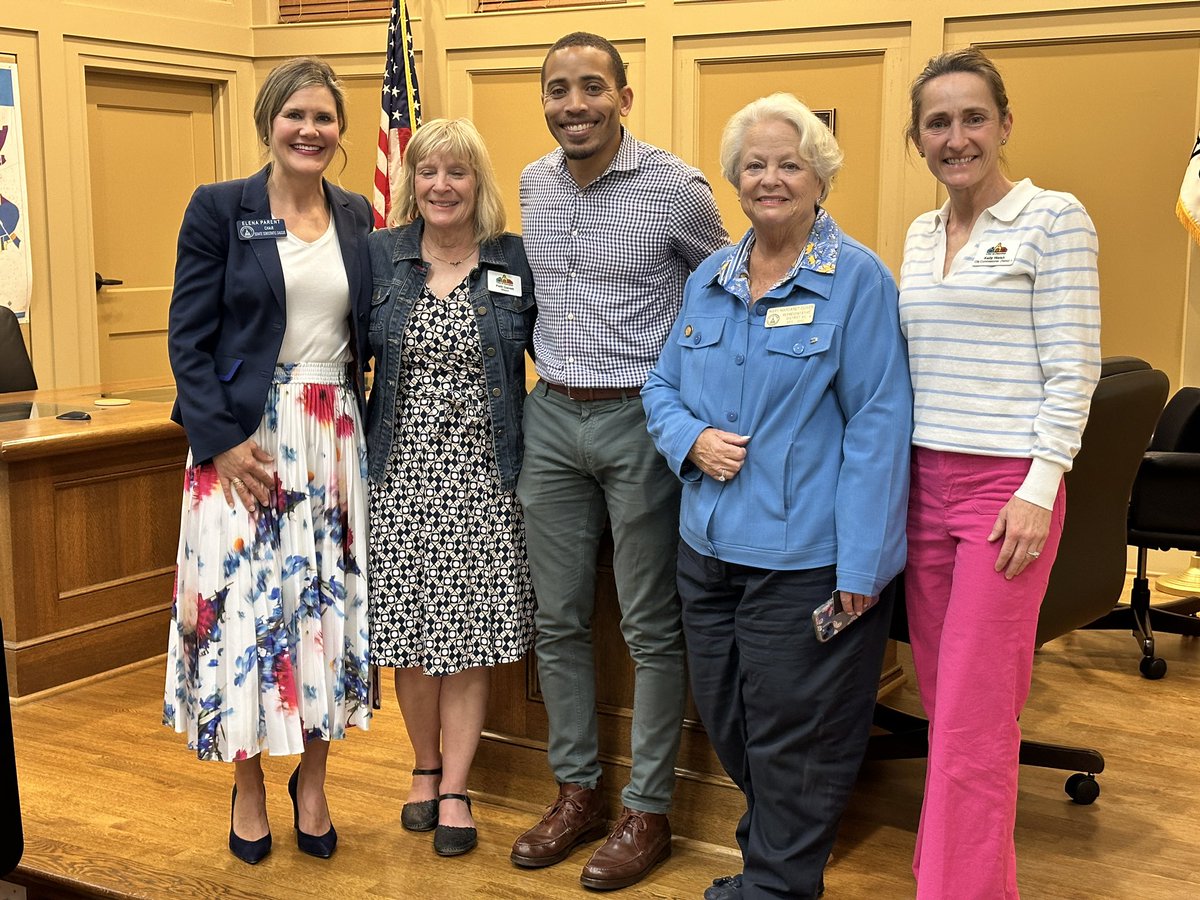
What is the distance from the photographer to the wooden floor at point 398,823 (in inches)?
104

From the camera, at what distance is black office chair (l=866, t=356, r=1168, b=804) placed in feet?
9.10

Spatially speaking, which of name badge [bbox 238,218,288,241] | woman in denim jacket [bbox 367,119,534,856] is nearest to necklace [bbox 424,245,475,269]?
woman in denim jacket [bbox 367,119,534,856]

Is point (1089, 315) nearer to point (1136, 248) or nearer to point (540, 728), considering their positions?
point (540, 728)

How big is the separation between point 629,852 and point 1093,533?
1248mm

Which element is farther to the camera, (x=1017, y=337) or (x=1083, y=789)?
(x=1083, y=789)

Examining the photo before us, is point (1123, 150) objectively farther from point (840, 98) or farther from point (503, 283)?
point (503, 283)

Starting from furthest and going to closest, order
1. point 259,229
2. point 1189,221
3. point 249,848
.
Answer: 1. point 1189,221
2. point 249,848
3. point 259,229

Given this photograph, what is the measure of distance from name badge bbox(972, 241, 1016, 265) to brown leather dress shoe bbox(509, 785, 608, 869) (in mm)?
1390

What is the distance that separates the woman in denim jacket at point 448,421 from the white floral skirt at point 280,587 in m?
0.08

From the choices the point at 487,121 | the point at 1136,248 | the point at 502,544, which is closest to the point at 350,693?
the point at 502,544

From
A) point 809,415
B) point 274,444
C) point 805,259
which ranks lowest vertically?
point 274,444

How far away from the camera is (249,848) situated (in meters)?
2.73

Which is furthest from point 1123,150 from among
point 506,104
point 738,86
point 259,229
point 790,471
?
point 259,229

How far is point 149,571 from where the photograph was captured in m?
4.25
